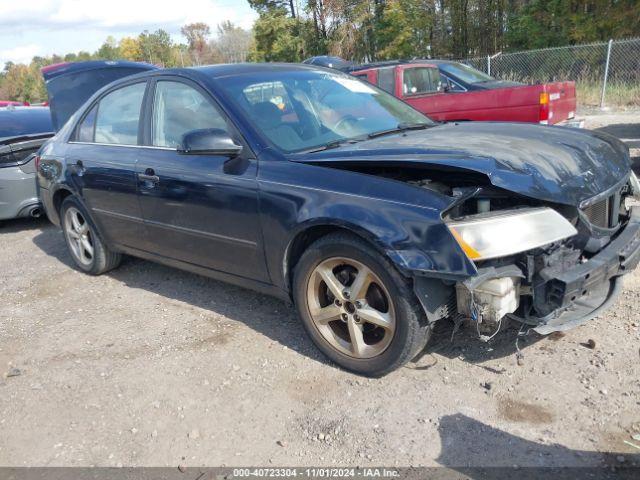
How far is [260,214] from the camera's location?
331cm

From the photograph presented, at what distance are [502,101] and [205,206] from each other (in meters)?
5.51

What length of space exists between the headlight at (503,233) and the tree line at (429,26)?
2004cm

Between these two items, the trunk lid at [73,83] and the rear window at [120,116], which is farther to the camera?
the trunk lid at [73,83]

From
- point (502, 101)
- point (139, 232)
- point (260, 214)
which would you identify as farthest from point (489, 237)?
point (502, 101)

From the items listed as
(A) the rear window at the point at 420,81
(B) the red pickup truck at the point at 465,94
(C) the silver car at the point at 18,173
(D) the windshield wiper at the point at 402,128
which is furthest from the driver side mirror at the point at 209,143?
(A) the rear window at the point at 420,81

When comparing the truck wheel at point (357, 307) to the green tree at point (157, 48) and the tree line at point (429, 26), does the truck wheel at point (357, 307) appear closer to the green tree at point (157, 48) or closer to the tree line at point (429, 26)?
the tree line at point (429, 26)

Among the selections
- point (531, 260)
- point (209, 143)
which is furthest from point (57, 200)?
point (531, 260)

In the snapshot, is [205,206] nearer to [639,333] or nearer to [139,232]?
[139,232]

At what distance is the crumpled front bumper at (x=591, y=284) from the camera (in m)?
2.62

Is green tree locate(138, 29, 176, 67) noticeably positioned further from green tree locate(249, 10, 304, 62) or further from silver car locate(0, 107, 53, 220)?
silver car locate(0, 107, 53, 220)

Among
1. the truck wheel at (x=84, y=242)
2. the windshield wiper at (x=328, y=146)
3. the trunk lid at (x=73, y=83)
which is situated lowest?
the truck wheel at (x=84, y=242)

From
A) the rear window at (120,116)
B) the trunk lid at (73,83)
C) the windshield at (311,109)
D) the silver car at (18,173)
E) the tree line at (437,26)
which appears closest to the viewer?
the windshield at (311,109)

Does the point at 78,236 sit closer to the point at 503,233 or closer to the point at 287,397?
the point at 287,397

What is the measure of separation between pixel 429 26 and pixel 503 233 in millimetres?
25272
